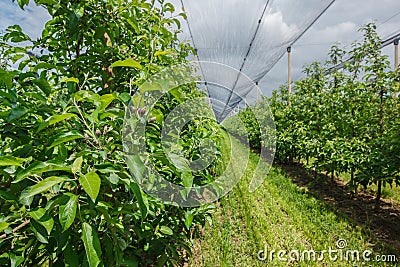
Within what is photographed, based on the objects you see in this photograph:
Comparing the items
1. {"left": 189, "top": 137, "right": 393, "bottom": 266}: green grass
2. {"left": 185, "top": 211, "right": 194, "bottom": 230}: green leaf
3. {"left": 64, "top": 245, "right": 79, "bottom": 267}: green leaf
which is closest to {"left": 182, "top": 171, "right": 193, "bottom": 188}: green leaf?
{"left": 64, "top": 245, "right": 79, "bottom": 267}: green leaf

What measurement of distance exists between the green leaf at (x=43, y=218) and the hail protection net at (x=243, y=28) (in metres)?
2.79

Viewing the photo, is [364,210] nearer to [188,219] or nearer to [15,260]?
[188,219]

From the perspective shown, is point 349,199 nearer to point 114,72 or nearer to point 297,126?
point 297,126

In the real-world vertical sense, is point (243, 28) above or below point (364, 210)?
above

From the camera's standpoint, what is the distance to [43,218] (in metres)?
0.73

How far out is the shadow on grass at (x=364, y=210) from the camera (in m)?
3.18

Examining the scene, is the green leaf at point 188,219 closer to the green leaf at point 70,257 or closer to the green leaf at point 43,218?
the green leaf at point 70,257

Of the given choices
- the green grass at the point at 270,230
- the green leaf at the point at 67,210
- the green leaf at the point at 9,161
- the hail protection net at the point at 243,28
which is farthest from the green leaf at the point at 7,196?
the hail protection net at the point at 243,28

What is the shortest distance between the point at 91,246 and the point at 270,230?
3.12 meters

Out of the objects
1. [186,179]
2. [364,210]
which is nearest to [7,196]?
[186,179]

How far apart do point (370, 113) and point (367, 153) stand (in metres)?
0.64

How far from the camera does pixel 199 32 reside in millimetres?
4207

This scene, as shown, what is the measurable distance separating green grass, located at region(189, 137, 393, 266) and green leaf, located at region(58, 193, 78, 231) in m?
1.66

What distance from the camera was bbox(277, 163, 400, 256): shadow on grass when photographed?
10.4 ft
